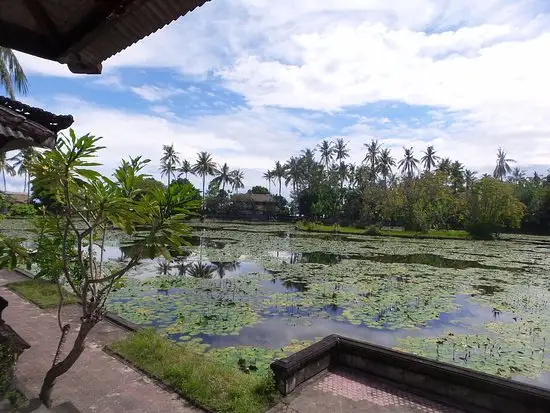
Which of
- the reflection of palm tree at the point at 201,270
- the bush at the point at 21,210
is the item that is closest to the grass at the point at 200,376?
the bush at the point at 21,210

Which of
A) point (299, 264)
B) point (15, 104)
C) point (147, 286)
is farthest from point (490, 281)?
point (15, 104)

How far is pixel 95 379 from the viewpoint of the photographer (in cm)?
496

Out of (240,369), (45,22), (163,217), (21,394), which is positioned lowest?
(240,369)

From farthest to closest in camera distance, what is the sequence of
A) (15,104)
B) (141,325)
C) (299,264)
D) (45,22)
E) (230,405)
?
(299,264) < (141,325) < (230,405) < (15,104) < (45,22)

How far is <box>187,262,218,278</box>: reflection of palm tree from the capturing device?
1308 cm

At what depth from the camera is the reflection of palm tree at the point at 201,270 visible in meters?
13.1

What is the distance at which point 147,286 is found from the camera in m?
11.0

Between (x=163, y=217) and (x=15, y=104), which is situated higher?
(x=15, y=104)

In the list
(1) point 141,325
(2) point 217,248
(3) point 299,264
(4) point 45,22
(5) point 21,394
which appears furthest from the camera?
(2) point 217,248

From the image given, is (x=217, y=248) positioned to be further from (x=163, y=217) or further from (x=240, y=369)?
(x=163, y=217)

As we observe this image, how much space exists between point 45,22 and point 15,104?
3.28 ft

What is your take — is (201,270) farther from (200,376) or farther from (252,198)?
(252,198)

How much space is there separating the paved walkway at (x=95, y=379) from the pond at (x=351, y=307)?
122 cm

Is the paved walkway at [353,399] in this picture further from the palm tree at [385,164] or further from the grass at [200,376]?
the palm tree at [385,164]
